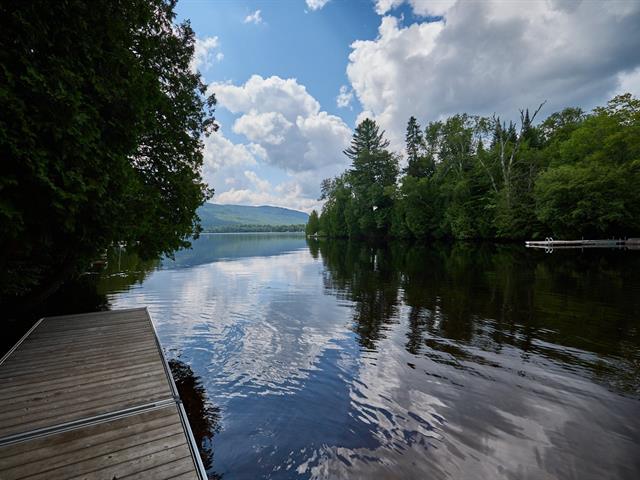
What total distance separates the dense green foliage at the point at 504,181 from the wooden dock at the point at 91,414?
55.1 meters

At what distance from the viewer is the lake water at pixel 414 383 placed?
481 cm

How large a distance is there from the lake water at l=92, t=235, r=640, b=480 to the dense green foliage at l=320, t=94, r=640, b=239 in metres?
39.5

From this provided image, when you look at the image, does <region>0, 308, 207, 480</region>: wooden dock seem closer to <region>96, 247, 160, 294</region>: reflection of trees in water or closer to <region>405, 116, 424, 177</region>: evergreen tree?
<region>96, 247, 160, 294</region>: reflection of trees in water

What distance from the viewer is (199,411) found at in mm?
6227

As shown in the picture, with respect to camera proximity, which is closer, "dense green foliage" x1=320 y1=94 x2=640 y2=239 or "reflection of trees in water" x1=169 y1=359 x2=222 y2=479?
"reflection of trees in water" x1=169 y1=359 x2=222 y2=479

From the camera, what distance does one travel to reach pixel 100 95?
5816mm

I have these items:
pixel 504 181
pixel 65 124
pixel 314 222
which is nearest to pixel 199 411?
pixel 65 124

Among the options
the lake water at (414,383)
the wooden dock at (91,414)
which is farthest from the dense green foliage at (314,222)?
the wooden dock at (91,414)

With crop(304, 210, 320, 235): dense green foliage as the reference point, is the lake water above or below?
below

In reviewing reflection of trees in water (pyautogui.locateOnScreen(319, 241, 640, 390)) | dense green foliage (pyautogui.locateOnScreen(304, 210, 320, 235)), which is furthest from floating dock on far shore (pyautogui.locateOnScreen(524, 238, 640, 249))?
dense green foliage (pyautogui.locateOnScreen(304, 210, 320, 235))

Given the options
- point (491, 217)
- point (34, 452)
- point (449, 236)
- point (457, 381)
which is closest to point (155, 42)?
point (34, 452)

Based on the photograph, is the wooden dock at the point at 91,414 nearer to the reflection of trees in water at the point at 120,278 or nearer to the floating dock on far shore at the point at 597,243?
the reflection of trees in water at the point at 120,278

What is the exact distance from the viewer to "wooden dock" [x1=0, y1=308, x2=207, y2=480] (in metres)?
3.39

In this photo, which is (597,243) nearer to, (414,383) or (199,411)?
(414,383)
